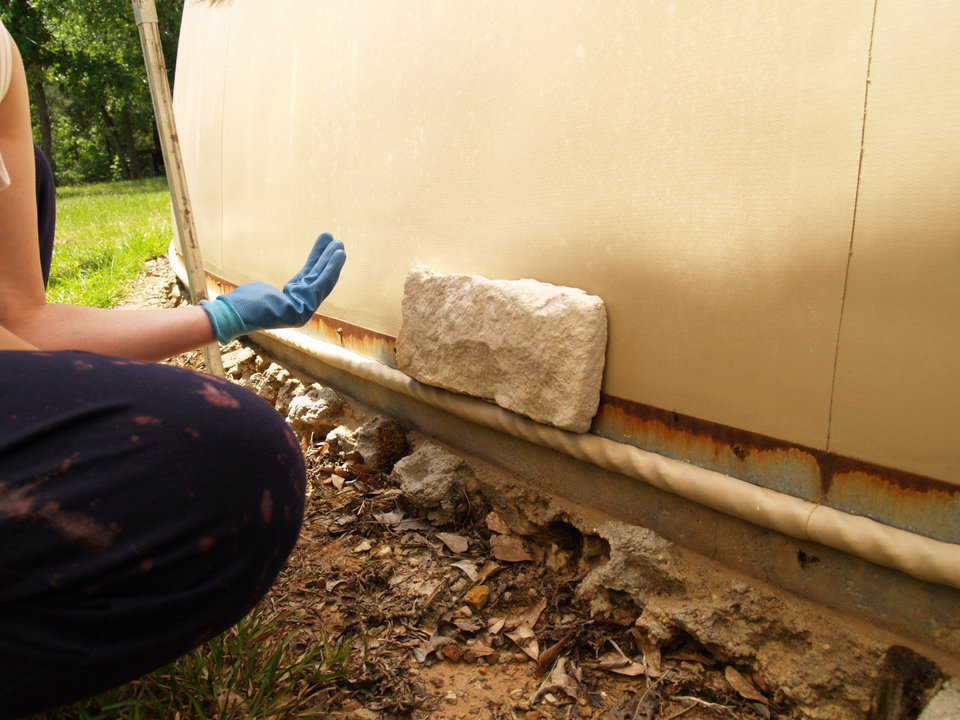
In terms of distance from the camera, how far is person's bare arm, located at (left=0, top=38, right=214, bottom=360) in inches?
58.4

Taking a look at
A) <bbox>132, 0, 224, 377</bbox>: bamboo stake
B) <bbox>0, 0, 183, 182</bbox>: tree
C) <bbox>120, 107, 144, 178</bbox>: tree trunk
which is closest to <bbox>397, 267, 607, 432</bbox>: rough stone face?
<bbox>132, 0, 224, 377</bbox>: bamboo stake

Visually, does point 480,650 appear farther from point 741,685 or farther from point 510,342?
point 510,342

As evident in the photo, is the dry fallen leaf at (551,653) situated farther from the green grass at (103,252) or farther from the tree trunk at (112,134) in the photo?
the tree trunk at (112,134)

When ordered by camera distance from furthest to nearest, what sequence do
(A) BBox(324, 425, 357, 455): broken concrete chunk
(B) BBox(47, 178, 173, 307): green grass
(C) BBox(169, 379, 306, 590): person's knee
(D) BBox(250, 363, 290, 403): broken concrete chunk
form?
(B) BBox(47, 178, 173, 307): green grass < (D) BBox(250, 363, 290, 403): broken concrete chunk < (A) BBox(324, 425, 357, 455): broken concrete chunk < (C) BBox(169, 379, 306, 590): person's knee

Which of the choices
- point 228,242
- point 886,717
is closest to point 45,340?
point 886,717

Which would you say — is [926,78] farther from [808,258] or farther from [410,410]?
[410,410]

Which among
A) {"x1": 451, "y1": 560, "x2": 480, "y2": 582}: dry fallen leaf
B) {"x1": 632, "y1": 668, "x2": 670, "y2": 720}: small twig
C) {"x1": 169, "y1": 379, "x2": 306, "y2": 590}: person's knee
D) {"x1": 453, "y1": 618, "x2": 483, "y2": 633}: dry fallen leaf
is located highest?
{"x1": 169, "y1": 379, "x2": 306, "y2": 590}: person's knee

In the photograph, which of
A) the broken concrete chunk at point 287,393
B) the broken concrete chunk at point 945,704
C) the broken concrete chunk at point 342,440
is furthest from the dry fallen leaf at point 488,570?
the broken concrete chunk at point 287,393

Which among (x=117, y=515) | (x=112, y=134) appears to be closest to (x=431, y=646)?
(x=117, y=515)

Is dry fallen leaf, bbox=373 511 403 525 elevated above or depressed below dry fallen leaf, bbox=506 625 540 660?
above

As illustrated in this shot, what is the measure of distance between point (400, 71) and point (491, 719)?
5.43 feet

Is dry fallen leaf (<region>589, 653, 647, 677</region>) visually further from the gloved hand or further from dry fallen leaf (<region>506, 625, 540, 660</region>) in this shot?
the gloved hand

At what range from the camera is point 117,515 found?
1001 millimetres

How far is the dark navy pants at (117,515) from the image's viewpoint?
963 millimetres
